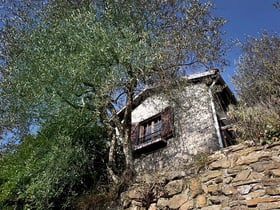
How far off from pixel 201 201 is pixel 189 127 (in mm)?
6220

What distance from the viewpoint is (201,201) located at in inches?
213

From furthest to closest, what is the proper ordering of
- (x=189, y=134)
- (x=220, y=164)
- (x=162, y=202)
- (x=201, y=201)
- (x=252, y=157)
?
(x=189, y=134) < (x=162, y=202) < (x=220, y=164) < (x=201, y=201) < (x=252, y=157)

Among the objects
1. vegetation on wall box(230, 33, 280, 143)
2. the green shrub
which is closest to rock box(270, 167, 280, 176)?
the green shrub

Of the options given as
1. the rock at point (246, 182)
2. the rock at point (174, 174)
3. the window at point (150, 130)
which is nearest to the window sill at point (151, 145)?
the window at point (150, 130)

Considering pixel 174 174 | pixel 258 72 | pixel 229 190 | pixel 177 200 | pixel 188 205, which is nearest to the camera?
pixel 229 190

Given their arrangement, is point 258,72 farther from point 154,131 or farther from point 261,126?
point 261,126

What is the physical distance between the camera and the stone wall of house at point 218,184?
4.83 meters

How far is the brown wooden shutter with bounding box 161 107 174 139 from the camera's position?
11.8 meters

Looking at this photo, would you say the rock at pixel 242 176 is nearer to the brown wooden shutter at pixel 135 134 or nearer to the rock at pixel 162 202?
the rock at pixel 162 202

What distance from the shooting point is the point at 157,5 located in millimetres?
9320

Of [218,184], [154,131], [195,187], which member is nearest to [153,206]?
[195,187]

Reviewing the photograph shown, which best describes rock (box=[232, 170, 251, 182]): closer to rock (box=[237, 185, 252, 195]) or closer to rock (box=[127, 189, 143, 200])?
rock (box=[237, 185, 252, 195])

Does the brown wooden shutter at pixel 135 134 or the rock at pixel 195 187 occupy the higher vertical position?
the brown wooden shutter at pixel 135 134

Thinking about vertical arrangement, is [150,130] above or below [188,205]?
above
